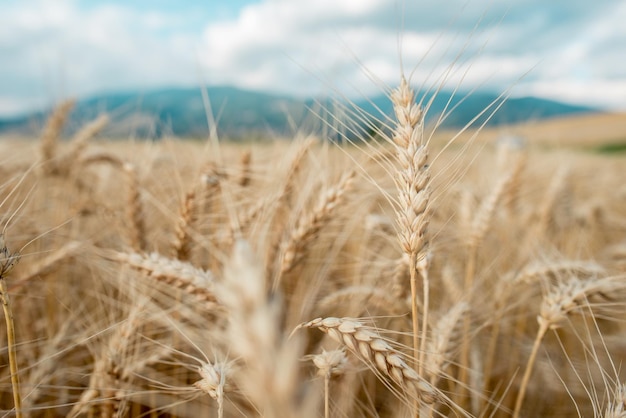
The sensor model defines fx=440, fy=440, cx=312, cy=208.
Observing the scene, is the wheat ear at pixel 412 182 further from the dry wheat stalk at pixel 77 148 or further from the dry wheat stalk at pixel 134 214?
the dry wheat stalk at pixel 77 148

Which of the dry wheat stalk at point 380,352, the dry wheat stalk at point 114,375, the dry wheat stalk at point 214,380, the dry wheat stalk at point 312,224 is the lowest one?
the dry wheat stalk at point 114,375

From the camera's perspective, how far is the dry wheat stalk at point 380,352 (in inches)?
31.0

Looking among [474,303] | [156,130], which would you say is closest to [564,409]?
[474,303]

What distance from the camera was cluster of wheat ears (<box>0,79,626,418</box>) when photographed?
0.87 meters

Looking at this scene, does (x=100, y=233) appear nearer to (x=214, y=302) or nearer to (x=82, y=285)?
(x=82, y=285)

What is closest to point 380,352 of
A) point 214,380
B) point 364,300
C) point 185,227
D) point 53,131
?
point 214,380

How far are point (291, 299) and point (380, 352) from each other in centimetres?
121

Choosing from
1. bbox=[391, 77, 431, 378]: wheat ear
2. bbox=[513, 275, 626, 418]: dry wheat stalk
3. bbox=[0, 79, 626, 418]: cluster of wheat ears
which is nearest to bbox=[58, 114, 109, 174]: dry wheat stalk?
bbox=[0, 79, 626, 418]: cluster of wheat ears

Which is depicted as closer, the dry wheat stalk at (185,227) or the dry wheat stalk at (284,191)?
the dry wheat stalk at (185,227)

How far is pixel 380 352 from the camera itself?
81cm

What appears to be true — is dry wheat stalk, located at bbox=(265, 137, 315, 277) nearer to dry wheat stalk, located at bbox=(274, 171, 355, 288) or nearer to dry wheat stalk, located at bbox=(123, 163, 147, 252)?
dry wheat stalk, located at bbox=(274, 171, 355, 288)

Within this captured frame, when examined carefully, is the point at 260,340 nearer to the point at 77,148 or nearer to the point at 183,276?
the point at 183,276

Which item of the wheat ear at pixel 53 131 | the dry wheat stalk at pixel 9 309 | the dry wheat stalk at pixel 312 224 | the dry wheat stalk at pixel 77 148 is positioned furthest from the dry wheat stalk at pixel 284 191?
the wheat ear at pixel 53 131

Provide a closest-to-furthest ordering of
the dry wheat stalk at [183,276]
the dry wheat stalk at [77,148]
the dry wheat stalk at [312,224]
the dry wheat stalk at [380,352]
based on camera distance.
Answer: the dry wheat stalk at [380,352]
the dry wheat stalk at [183,276]
the dry wheat stalk at [312,224]
the dry wheat stalk at [77,148]
